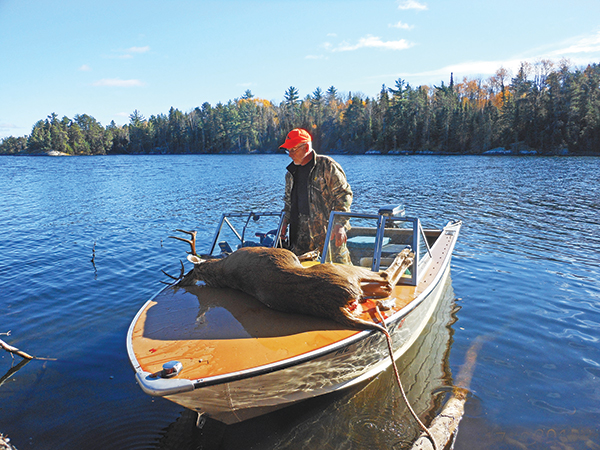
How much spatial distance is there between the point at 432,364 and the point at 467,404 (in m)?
0.94

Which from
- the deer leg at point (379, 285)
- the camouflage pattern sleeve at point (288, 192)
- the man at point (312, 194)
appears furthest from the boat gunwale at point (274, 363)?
the camouflage pattern sleeve at point (288, 192)

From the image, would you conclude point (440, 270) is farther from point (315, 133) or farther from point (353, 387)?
point (315, 133)

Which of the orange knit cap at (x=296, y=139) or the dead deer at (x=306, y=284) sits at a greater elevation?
the orange knit cap at (x=296, y=139)

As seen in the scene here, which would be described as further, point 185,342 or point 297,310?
point 297,310

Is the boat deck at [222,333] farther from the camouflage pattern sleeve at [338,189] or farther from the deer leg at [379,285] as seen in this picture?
the camouflage pattern sleeve at [338,189]

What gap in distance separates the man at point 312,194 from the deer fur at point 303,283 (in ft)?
4.66

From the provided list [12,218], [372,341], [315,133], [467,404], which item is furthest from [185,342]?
[315,133]

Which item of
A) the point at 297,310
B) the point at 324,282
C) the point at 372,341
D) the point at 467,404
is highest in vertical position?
the point at 324,282

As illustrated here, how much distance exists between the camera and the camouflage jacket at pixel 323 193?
18.7 feet

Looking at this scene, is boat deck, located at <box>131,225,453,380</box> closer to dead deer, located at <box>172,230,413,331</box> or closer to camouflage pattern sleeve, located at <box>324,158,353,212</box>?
dead deer, located at <box>172,230,413,331</box>

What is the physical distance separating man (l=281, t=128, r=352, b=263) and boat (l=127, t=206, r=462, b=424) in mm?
309

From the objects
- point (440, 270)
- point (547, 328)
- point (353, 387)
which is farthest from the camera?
point (547, 328)

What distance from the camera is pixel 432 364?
5801mm

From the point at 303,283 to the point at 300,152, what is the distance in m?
2.32
